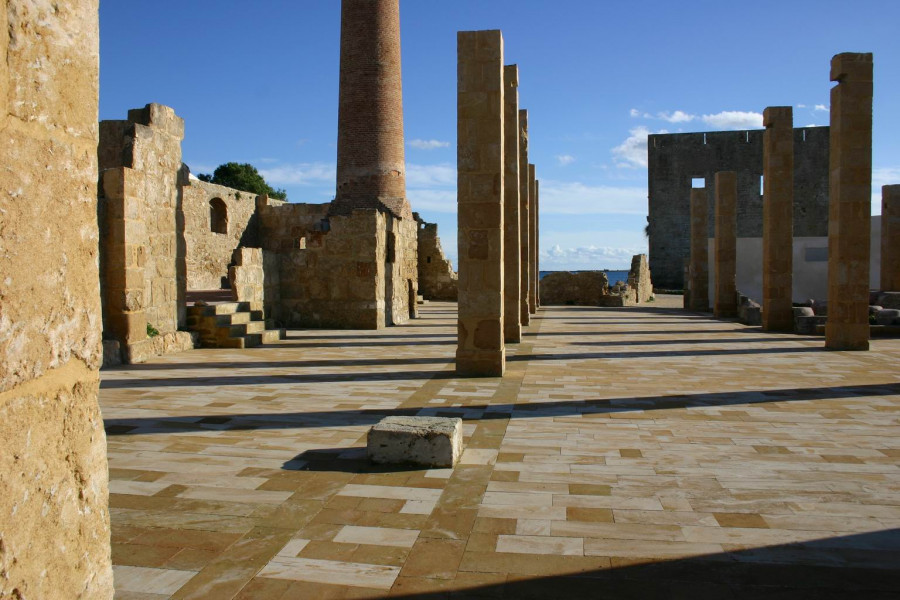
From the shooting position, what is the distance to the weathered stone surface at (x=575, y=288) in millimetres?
23641

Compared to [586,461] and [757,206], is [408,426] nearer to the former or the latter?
[586,461]

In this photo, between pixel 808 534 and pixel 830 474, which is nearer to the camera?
pixel 808 534

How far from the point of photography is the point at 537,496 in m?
3.71

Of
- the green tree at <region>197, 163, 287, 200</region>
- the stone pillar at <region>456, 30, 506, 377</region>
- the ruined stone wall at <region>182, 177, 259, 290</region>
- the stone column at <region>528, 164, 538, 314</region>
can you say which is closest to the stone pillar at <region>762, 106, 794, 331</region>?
the stone column at <region>528, 164, 538, 314</region>

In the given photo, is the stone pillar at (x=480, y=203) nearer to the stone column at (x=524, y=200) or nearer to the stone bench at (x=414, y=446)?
the stone bench at (x=414, y=446)

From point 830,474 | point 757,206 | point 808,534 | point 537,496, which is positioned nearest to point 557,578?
point 537,496

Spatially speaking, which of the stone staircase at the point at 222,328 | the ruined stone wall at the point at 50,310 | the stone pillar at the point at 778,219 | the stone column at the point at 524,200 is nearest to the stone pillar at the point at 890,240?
the stone pillar at the point at 778,219

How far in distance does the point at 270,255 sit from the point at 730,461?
11.0 metres

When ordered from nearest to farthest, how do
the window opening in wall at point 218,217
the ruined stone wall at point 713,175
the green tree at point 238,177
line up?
the window opening in wall at point 218,217 → the ruined stone wall at point 713,175 → the green tree at point 238,177

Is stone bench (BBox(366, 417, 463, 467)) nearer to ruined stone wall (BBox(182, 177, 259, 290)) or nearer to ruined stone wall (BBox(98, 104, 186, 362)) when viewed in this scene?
ruined stone wall (BBox(98, 104, 186, 362))

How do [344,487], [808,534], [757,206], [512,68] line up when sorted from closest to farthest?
[808,534] < [344,487] < [512,68] < [757,206]

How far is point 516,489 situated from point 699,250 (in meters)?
18.7

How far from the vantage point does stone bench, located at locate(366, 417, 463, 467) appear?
4.30 meters

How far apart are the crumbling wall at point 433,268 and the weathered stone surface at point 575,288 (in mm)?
3358
